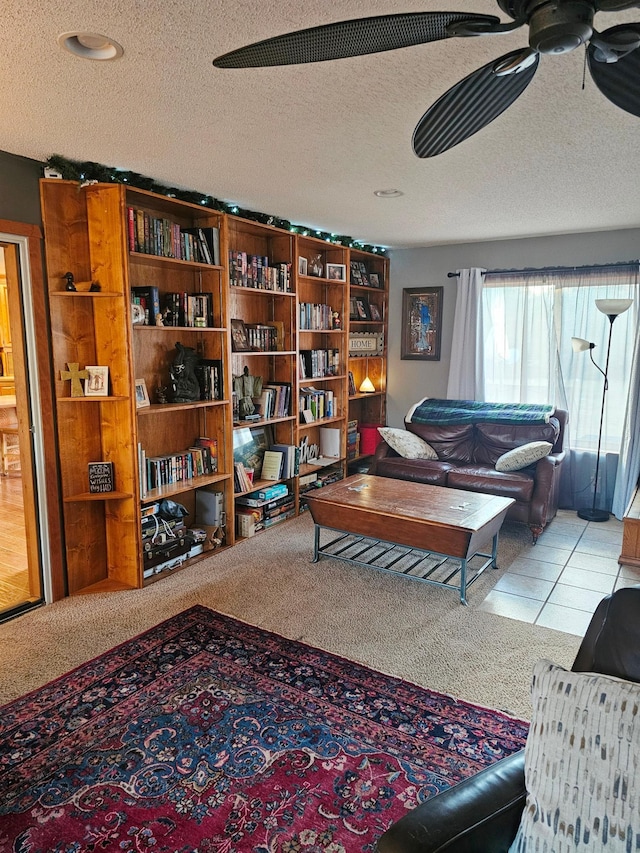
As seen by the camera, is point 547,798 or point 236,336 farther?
point 236,336

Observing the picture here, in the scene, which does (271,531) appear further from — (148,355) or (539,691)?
(539,691)

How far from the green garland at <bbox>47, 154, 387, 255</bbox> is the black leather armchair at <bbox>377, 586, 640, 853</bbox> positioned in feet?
10.3

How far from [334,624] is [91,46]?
2.71 metres

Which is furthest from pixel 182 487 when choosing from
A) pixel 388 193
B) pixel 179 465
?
pixel 388 193

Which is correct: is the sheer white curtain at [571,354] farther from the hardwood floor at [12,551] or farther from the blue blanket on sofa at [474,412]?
the hardwood floor at [12,551]

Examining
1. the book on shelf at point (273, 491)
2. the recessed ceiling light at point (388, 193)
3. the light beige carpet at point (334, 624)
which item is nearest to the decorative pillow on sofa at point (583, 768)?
the light beige carpet at point (334, 624)

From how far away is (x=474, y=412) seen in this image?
5266 mm

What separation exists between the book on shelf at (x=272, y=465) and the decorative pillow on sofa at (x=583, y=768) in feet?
11.6

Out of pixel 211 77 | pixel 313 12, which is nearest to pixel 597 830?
pixel 313 12

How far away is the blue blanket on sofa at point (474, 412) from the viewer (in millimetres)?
4980

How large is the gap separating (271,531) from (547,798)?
348 cm

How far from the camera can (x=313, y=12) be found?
1.64 metres

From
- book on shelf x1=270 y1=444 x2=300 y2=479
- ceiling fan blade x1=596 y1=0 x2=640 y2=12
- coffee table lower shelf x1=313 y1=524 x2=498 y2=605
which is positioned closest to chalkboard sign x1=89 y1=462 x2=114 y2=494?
coffee table lower shelf x1=313 y1=524 x2=498 y2=605

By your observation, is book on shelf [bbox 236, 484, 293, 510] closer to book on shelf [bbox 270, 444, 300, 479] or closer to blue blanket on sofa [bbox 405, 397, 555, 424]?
book on shelf [bbox 270, 444, 300, 479]
